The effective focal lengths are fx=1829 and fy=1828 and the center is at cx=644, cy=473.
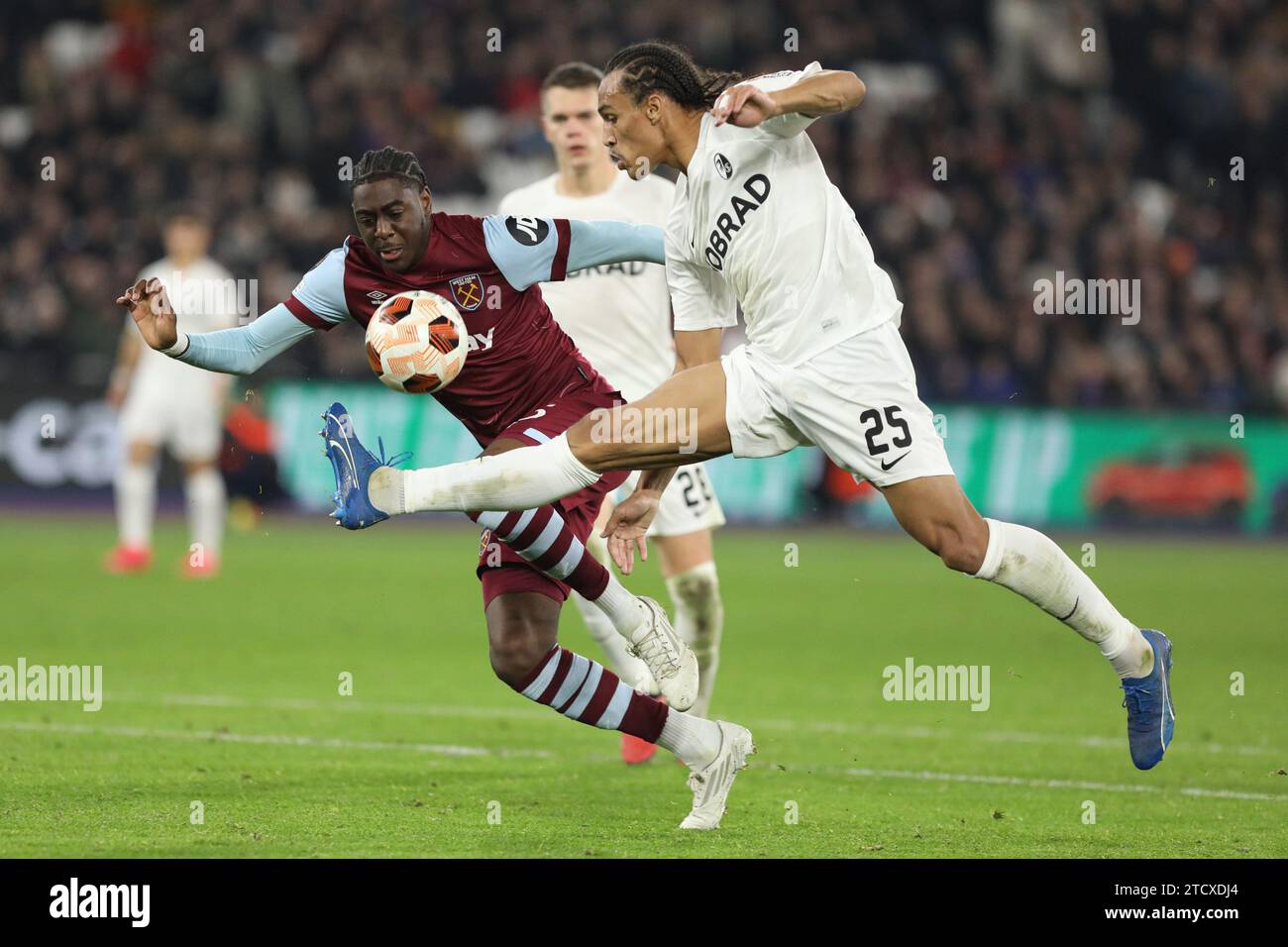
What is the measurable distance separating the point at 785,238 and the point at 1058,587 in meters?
1.40

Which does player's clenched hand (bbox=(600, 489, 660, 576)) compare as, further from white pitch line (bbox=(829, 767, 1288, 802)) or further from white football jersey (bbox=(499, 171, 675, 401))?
white football jersey (bbox=(499, 171, 675, 401))

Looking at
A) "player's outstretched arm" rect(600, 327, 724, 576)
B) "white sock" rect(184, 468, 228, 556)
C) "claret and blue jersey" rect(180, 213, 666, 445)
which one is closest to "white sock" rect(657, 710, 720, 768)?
"player's outstretched arm" rect(600, 327, 724, 576)

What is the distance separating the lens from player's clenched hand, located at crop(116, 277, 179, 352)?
19.7 ft

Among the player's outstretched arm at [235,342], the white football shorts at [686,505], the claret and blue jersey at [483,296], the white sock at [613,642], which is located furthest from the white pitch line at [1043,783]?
the player's outstretched arm at [235,342]

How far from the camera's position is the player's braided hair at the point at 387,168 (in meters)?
6.01

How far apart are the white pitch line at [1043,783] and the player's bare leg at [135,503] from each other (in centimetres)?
842

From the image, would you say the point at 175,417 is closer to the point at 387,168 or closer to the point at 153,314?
the point at 153,314

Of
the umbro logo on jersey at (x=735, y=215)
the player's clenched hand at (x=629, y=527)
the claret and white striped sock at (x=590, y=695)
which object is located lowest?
the claret and white striped sock at (x=590, y=695)

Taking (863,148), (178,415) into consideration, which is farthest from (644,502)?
(863,148)

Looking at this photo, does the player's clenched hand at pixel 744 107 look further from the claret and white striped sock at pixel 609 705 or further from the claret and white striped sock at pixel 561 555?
the claret and white striped sock at pixel 609 705

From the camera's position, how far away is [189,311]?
14203 millimetres

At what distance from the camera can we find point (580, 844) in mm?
5672

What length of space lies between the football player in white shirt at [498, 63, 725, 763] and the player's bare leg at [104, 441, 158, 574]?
280 inches

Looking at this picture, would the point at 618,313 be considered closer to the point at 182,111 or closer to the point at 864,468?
the point at 864,468
